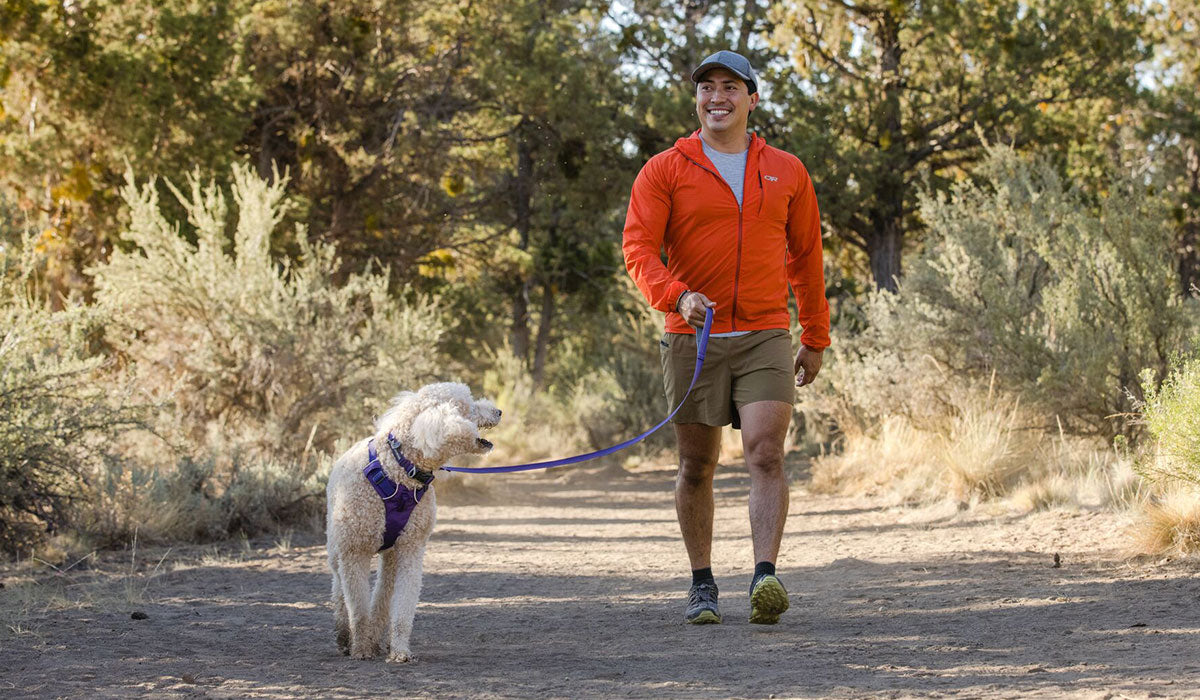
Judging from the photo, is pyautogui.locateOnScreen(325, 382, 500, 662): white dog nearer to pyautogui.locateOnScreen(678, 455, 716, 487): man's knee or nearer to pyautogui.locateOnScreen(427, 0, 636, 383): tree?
pyautogui.locateOnScreen(678, 455, 716, 487): man's knee

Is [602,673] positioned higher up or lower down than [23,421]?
lower down

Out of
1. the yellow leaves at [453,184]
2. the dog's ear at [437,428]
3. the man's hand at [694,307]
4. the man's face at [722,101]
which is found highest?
the yellow leaves at [453,184]

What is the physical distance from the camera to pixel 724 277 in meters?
5.67

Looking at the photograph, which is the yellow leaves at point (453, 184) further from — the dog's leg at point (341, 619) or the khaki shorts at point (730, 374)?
the dog's leg at point (341, 619)

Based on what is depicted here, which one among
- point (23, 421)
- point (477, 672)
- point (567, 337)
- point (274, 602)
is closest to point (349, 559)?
point (477, 672)

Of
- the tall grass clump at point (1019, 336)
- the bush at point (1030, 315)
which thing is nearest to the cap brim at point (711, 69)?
the bush at point (1030, 315)

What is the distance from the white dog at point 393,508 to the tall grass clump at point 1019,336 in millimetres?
5252

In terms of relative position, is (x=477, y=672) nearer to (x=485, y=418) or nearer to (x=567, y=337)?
(x=485, y=418)

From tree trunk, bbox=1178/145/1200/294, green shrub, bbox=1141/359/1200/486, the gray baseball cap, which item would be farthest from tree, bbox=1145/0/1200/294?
the gray baseball cap

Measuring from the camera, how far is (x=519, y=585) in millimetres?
7496

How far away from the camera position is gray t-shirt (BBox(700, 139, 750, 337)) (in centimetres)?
574

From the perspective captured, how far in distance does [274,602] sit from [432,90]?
504 inches

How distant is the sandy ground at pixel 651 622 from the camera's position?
14.5 ft

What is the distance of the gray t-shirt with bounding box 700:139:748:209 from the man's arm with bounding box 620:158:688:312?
25 cm
